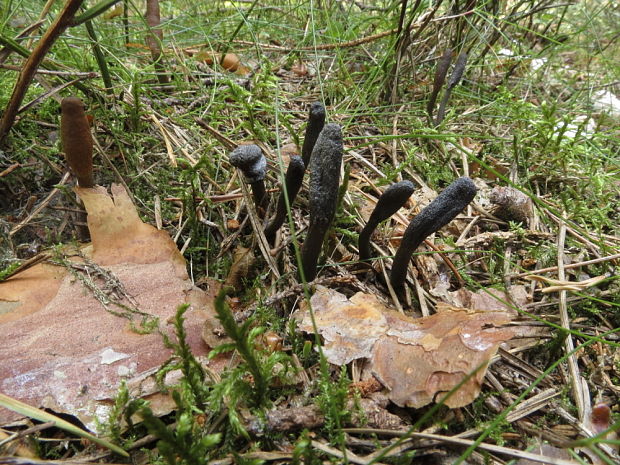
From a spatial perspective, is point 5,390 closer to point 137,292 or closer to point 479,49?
point 137,292

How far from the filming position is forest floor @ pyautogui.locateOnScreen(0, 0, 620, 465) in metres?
1.12

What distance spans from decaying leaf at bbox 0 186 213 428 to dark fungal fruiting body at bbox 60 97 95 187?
70 mm

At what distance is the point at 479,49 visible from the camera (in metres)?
3.17

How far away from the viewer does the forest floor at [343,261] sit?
1.12 metres

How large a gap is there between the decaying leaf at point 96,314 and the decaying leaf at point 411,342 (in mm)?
Answer: 421

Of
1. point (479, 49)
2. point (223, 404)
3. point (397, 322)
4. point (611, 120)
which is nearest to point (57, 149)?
point (223, 404)

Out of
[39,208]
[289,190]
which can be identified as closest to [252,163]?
[289,190]

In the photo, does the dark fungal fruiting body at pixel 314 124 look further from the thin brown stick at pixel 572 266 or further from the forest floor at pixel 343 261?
the thin brown stick at pixel 572 266

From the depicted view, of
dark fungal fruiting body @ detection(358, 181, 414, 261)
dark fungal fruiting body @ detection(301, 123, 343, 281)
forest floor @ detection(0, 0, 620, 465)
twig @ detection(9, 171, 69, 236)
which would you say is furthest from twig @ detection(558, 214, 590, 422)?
twig @ detection(9, 171, 69, 236)

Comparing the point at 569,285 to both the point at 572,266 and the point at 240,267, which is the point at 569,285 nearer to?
the point at 572,266

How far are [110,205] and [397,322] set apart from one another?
3.62 feet

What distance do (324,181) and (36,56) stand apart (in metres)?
1.05

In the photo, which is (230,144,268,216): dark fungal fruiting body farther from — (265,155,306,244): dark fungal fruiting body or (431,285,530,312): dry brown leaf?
(431,285,530,312): dry brown leaf

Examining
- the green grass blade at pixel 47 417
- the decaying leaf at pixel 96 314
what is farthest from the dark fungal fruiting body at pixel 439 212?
the green grass blade at pixel 47 417
